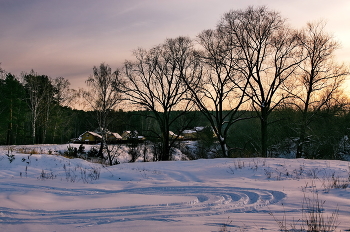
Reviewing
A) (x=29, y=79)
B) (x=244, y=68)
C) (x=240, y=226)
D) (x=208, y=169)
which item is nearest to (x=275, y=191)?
(x=240, y=226)

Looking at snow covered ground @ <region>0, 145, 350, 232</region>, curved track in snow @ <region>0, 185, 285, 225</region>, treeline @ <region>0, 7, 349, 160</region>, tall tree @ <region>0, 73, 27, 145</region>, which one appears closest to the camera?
snow covered ground @ <region>0, 145, 350, 232</region>

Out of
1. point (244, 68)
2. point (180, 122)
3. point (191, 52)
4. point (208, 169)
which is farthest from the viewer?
point (180, 122)

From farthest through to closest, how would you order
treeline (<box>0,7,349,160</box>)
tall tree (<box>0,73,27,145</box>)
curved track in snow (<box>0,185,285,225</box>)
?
tall tree (<box>0,73,27,145</box>)
treeline (<box>0,7,349,160</box>)
curved track in snow (<box>0,185,285,225</box>)

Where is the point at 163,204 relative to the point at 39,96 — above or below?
below

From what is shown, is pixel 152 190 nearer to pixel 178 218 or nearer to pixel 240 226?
pixel 178 218

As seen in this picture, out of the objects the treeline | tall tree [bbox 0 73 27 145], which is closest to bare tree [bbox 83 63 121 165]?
the treeline

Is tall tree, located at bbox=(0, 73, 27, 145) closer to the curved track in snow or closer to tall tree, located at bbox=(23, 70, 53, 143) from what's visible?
tall tree, located at bbox=(23, 70, 53, 143)

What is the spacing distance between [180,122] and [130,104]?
6056 millimetres

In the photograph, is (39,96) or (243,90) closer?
(243,90)

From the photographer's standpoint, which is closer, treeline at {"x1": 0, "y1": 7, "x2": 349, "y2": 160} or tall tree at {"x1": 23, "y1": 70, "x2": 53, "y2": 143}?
treeline at {"x1": 0, "y1": 7, "x2": 349, "y2": 160}

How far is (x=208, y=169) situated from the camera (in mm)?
10461

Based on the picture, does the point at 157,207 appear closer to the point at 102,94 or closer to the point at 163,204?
the point at 163,204

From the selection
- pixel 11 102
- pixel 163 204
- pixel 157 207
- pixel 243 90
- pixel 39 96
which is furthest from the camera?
pixel 39 96

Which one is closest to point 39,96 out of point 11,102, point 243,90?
point 11,102
